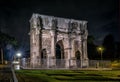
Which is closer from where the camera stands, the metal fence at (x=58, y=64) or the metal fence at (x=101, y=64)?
the metal fence at (x=58, y=64)

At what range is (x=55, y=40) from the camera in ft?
163

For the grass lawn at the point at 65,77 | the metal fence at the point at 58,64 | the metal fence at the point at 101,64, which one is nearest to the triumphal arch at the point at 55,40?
the metal fence at the point at 58,64

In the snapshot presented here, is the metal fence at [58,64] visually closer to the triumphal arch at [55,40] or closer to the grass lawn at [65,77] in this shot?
the triumphal arch at [55,40]

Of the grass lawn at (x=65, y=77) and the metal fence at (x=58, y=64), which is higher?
the metal fence at (x=58, y=64)

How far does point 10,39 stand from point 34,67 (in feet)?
164

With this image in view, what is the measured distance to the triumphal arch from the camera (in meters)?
46.3

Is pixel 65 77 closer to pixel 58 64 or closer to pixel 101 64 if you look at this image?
pixel 58 64

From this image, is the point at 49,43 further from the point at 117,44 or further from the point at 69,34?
the point at 117,44

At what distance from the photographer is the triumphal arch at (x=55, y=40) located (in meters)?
46.3

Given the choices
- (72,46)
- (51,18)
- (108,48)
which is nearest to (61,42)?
(72,46)

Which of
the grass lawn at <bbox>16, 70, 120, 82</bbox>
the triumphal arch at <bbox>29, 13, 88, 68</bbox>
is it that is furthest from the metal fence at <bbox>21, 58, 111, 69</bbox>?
the grass lawn at <bbox>16, 70, 120, 82</bbox>

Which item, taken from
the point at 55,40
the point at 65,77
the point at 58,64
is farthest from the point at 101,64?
the point at 65,77

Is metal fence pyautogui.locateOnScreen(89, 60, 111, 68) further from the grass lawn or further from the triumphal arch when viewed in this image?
the grass lawn

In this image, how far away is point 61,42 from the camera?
174 feet
